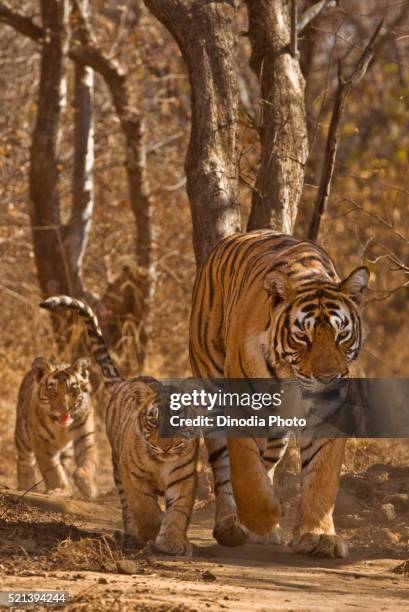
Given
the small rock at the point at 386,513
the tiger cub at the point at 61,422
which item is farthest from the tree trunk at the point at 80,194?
the small rock at the point at 386,513

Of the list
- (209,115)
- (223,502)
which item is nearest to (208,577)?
(223,502)

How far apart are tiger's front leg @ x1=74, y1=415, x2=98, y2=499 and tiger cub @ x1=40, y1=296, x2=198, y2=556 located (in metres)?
1.91

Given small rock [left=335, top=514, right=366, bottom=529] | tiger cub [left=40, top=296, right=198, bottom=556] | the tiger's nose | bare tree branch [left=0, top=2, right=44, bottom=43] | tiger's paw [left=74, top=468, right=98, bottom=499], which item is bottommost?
tiger's paw [left=74, top=468, right=98, bottom=499]

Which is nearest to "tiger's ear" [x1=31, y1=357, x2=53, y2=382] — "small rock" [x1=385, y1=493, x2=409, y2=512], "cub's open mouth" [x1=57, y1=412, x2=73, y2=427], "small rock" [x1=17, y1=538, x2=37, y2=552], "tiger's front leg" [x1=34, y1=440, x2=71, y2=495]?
"cub's open mouth" [x1=57, y1=412, x2=73, y2=427]

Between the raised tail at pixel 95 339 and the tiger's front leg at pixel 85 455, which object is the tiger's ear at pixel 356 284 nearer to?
the raised tail at pixel 95 339

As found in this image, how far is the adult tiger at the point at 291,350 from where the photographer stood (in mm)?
5965

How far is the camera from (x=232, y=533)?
21.1 feet

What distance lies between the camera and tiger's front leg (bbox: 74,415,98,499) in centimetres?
854

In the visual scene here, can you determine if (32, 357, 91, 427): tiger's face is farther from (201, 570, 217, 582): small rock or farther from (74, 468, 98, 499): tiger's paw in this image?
(201, 570, 217, 582): small rock

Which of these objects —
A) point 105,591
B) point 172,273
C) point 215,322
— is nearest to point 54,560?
point 105,591

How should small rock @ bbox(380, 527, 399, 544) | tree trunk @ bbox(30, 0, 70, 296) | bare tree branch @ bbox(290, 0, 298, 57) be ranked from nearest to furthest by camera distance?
small rock @ bbox(380, 527, 399, 544) < bare tree branch @ bbox(290, 0, 298, 57) < tree trunk @ bbox(30, 0, 70, 296)

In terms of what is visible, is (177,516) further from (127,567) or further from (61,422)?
(61,422)

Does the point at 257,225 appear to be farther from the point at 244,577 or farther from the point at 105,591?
the point at 105,591

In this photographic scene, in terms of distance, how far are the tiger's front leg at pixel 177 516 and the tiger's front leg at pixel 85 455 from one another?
2490 millimetres
